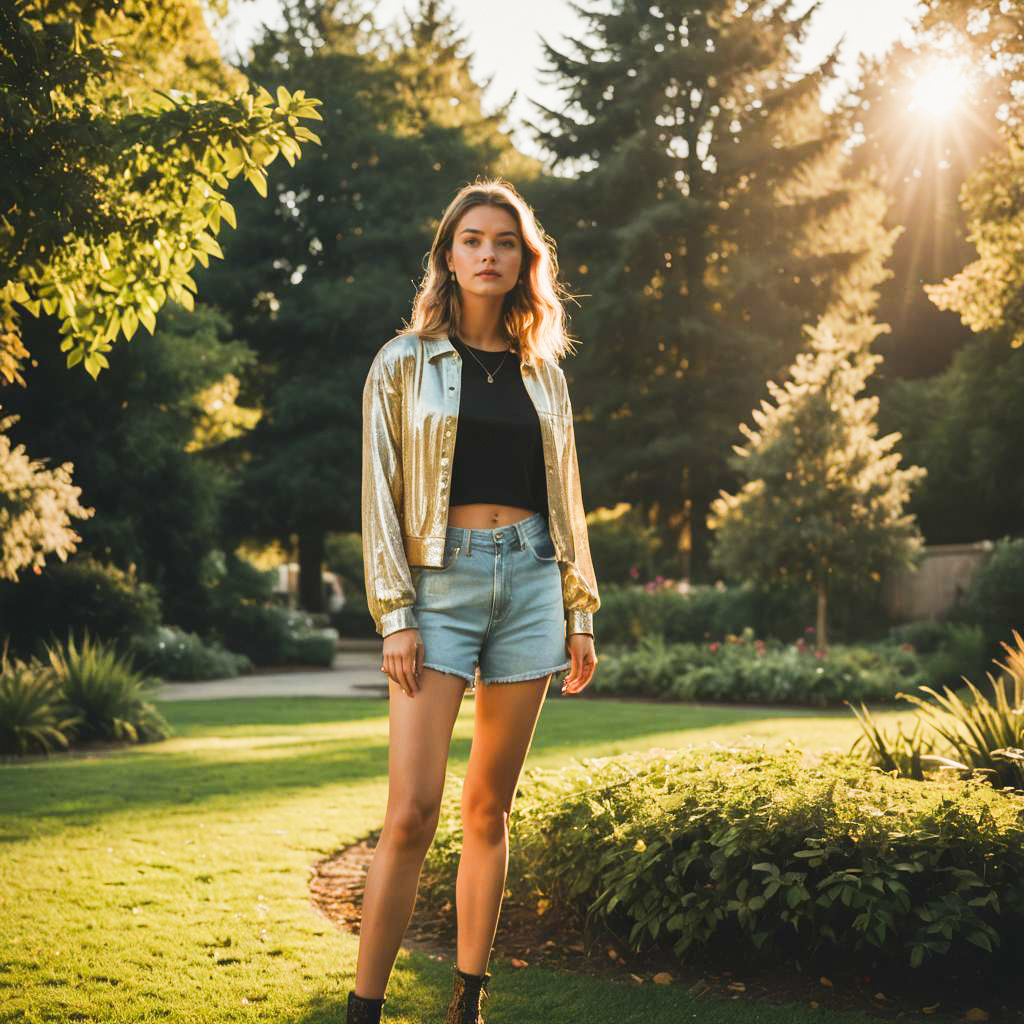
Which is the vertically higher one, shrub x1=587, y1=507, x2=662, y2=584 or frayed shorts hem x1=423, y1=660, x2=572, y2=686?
shrub x1=587, y1=507, x2=662, y2=584

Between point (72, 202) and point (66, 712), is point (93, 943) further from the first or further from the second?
point (66, 712)

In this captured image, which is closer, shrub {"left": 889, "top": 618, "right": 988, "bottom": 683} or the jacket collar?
the jacket collar

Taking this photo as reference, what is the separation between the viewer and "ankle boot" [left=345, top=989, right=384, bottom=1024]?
3.05m

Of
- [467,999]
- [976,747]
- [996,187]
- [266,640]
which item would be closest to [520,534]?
[467,999]

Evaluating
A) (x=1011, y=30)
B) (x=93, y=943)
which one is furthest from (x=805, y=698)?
(x=93, y=943)

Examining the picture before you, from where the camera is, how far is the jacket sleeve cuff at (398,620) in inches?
121

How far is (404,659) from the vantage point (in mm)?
3039

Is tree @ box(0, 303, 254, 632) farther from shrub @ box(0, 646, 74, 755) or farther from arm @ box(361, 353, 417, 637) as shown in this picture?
arm @ box(361, 353, 417, 637)

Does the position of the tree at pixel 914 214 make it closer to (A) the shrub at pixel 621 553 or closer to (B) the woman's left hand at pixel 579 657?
(A) the shrub at pixel 621 553

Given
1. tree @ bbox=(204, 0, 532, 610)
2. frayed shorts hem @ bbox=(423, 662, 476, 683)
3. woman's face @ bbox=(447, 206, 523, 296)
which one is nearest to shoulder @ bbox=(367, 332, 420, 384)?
woman's face @ bbox=(447, 206, 523, 296)

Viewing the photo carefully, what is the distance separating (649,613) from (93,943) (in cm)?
1634

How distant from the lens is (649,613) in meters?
20.2

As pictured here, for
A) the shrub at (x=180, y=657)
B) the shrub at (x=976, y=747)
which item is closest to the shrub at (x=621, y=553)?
the shrub at (x=180, y=657)

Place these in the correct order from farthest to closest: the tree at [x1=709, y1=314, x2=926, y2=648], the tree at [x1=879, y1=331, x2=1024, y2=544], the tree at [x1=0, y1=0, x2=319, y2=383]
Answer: the tree at [x1=879, y1=331, x2=1024, y2=544]
the tree at [x1=709, y1=314, x2=926, y2=648]
the tree at [x1=0, y1=0, x2=319, y2=383]
